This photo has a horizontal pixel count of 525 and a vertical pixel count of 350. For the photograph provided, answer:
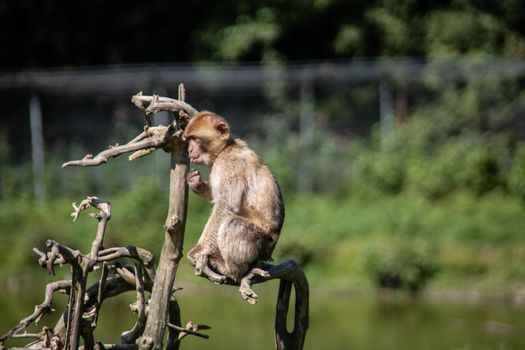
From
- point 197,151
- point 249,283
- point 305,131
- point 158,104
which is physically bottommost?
point 305,131

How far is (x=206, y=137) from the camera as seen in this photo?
5.02 metres

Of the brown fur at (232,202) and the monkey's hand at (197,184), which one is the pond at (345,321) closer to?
the brown fur at (232,202)

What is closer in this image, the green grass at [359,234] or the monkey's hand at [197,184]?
the monkey's hand at [197,184]

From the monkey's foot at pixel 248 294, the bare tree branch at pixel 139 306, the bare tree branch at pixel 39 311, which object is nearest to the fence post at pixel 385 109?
the bare tree branch at pixel 139 306

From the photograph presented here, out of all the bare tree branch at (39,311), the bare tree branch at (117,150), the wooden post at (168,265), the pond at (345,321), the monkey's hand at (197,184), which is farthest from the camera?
the pond at (345,321)

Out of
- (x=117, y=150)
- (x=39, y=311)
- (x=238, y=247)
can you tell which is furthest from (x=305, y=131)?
(x=117, y=150)

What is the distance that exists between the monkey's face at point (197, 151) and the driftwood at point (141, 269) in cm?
23

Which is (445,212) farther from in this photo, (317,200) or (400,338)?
(400,338)

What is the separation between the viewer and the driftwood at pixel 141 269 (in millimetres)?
4357

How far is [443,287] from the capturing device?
43.0 ft

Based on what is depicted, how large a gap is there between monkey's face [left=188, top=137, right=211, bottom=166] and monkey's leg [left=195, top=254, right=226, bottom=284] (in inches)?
21.4

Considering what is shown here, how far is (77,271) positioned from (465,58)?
53.4 feet

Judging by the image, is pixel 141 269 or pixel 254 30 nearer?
pixel 141 269

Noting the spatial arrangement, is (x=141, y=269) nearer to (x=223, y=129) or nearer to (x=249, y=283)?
(x=249, y=283)
